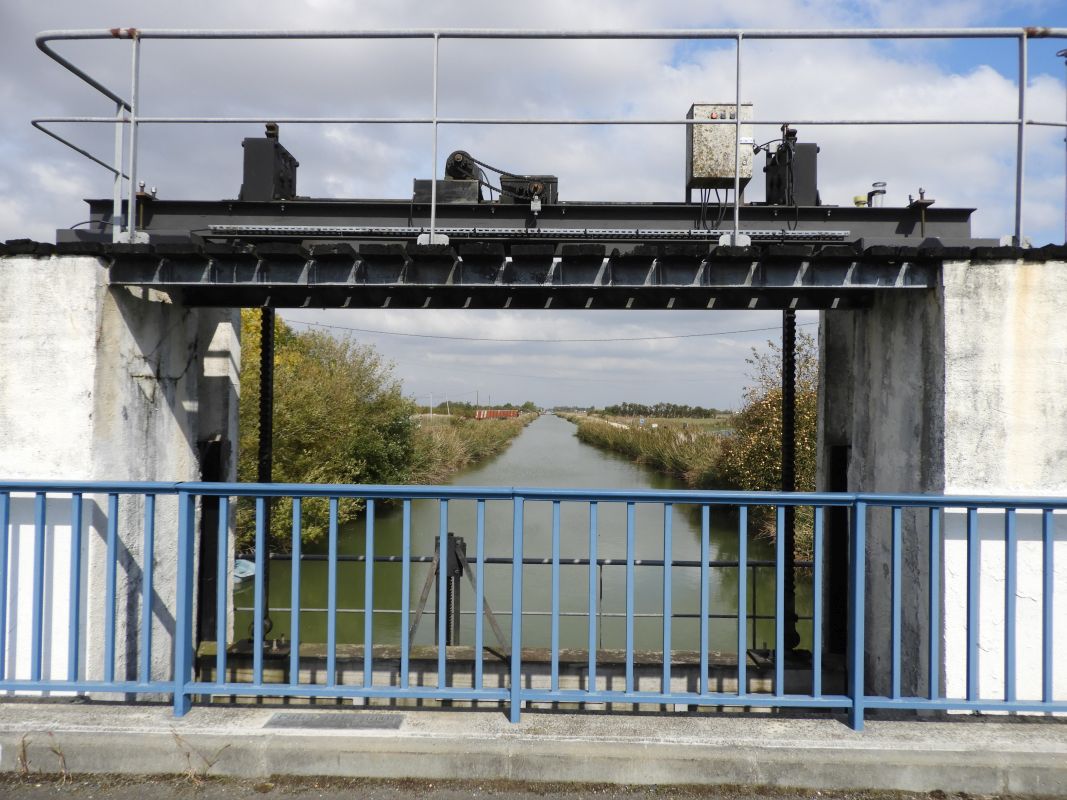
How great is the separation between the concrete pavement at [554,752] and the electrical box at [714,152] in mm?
4600

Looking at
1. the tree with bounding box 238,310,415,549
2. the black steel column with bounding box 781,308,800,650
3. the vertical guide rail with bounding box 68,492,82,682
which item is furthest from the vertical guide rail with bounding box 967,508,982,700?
the tree with bounding box 238,310,415,549

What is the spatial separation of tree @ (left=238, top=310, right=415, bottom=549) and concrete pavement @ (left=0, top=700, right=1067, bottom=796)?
12718 millimetres

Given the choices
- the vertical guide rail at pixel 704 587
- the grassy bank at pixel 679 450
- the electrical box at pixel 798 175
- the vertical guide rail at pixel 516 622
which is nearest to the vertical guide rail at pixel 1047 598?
the vertical guide rail at pixel 704 587

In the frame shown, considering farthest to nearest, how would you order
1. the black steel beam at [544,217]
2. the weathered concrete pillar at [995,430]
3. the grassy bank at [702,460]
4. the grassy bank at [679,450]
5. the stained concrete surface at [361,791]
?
the grassy bank at [679,450]
the grassy bank at [702,460]
the black steel beam at [544,217]
the weathered concrete pillar at [995,430]
the stained concrete surface at [361,791]

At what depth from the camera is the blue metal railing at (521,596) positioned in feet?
10.7

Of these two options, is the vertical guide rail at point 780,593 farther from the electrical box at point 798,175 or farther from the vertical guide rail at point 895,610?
the electrical box at point 798,175

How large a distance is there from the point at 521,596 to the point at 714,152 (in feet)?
14.7

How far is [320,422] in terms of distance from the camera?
759 inches

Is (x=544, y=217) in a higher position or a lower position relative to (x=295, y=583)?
higher

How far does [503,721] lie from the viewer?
3.33 meters

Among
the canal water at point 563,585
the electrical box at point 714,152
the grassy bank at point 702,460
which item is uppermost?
the electrical box at point 714,152

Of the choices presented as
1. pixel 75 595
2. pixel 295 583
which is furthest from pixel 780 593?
pixel 75 595

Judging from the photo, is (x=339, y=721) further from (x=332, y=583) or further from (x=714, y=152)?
(x=714, y=152)

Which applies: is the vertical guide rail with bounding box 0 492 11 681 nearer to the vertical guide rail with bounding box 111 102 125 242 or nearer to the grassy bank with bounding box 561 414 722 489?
the vertical guide rail with bounding box 111 102 125 242
